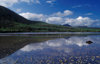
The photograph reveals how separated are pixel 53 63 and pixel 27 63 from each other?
3564 millimetres

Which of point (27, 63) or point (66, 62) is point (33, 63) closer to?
point (27, 63)

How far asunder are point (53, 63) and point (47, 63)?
32.3 inches

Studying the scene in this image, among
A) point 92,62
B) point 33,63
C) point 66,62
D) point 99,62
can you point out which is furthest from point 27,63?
point 99,62

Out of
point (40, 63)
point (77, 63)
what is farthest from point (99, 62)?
point (40, 63)

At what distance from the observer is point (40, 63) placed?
1246 cm

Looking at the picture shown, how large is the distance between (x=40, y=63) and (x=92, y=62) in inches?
285

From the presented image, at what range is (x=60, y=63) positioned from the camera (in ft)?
40.9

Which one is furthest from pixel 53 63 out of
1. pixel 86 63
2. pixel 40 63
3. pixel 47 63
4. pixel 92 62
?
Answer: pixel 92 62

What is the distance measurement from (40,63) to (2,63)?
5179mm

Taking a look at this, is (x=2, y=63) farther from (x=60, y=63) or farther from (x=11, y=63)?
(x=60, y=63)

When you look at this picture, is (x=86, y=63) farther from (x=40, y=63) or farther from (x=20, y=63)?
(x=20, y=63)

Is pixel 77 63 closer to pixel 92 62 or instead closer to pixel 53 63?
pixel 92 62

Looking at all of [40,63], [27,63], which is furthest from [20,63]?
[40,63]

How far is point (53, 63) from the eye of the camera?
40.9ft
